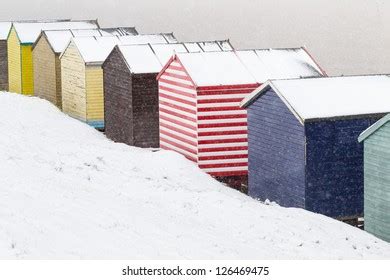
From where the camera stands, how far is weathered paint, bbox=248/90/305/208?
22.1 m

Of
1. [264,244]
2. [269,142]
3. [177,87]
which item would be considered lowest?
[264,244]

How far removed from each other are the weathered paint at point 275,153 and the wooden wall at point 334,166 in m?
0.26

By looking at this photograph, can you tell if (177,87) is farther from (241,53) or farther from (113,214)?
(113,214)

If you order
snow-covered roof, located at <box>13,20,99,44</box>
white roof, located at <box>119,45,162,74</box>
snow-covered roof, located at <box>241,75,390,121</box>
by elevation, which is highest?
snow-covered roof, located at <box>13,20,99,44</box>

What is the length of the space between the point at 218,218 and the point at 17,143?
37.3 ft

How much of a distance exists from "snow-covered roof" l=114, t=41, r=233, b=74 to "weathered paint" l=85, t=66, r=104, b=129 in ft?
14.2

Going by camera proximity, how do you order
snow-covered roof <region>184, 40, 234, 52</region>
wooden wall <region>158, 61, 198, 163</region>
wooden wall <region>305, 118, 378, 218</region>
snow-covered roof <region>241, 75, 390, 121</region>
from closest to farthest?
wooden wall <region>305, 118, 378, 218</region>, snow-covered roof <region>241, 75, 390, 121</region>, wooden wall <region>158, 61, 198, 163</region>, snow-covered roof <region>184, 40, 234, 52</region>

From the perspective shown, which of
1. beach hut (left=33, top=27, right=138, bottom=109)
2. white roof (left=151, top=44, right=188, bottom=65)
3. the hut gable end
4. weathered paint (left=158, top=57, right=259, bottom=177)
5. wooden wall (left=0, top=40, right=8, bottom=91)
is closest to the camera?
weathered paint (left=158, top=57, right=259, bottom=177)

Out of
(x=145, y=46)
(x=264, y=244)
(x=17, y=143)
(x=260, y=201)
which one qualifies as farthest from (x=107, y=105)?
(x=264, y=244)

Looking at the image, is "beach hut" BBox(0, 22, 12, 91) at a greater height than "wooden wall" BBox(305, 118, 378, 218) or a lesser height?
greater

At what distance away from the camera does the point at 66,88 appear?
1556 inches

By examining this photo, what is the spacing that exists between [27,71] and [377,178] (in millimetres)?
30037

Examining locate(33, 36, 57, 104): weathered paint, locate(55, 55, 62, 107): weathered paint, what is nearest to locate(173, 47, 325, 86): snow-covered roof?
locate(55, 55, 62, 107): weathered paint

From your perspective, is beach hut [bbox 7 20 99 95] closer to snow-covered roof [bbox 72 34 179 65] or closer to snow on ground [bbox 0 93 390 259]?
snow-covered roof [bbox 72 34 179 65]
